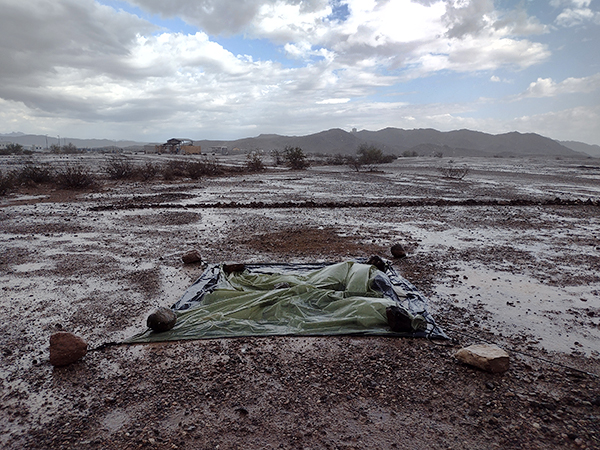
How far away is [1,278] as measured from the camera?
6.31m

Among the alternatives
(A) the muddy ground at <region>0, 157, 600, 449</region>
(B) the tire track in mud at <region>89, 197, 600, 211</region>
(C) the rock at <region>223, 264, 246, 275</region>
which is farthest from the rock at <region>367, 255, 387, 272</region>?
(B) the tire track in mud at <region>89, 197, 600, 211</region>

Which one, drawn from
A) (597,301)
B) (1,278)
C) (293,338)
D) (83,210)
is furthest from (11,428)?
(83,210)

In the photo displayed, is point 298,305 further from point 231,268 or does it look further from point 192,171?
point 192,171

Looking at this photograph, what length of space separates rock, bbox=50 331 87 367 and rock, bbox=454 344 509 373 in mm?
3794

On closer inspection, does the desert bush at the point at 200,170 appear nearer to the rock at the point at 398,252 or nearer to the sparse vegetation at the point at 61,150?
the rock at the point at 398,252

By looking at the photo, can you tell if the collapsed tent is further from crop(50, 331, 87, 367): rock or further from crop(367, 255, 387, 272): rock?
crop(50, 331, 87, 367): rock

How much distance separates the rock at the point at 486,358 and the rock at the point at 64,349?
3.79 meters

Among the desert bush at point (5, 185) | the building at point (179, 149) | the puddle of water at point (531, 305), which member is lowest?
the puddle of water at point (531, 305)

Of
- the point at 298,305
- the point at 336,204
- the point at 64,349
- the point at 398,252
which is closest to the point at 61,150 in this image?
the point at 336,204

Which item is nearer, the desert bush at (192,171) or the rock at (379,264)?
the rock at (379,264)

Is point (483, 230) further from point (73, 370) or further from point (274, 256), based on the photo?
point (73, 370)

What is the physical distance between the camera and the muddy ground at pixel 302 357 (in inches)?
115

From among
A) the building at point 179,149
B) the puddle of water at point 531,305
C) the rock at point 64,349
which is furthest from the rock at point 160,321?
the building at point 179,149

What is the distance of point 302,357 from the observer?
390cm
